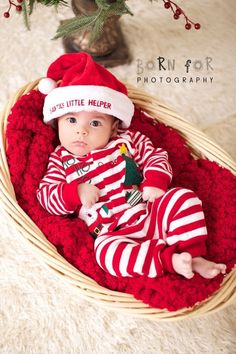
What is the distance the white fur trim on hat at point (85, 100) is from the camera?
3.71ft

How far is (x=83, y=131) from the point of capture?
1.14 metres

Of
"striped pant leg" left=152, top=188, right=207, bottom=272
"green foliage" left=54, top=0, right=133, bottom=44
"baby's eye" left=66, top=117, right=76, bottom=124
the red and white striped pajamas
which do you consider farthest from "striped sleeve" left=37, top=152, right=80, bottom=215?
"green foliage" left=54, top=0, right=133, bottom=44

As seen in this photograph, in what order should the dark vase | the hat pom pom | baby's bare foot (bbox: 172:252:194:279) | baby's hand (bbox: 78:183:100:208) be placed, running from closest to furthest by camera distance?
baby's bare foot (bbox: 172:252:194:279) → baby's hand (bbox: 78:183:100:208) → the hat pom pom → the dark vase

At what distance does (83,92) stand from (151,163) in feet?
0.83

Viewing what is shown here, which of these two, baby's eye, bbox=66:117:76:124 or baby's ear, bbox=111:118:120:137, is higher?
baby's eye, bbox=66:117:76:124

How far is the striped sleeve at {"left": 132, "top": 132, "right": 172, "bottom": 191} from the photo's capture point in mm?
1141

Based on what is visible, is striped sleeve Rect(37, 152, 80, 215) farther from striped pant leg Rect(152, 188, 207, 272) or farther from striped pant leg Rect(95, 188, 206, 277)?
striped pant leg Rect(152, 188, 207, 272)

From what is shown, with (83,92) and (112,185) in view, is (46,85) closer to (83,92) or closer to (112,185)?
(83,92)

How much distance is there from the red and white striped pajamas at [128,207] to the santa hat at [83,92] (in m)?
0.10

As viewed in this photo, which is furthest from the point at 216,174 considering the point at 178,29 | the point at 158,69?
the point at 178,29

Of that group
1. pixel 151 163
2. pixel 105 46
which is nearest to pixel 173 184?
pixel 151 163

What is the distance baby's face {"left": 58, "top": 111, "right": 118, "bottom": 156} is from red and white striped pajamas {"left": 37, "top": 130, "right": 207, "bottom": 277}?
26mm

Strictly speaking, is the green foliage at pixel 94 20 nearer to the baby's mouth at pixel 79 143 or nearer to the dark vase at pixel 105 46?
the baby's mouth at pixel 79 143

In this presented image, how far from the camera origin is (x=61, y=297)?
1.26 meters
